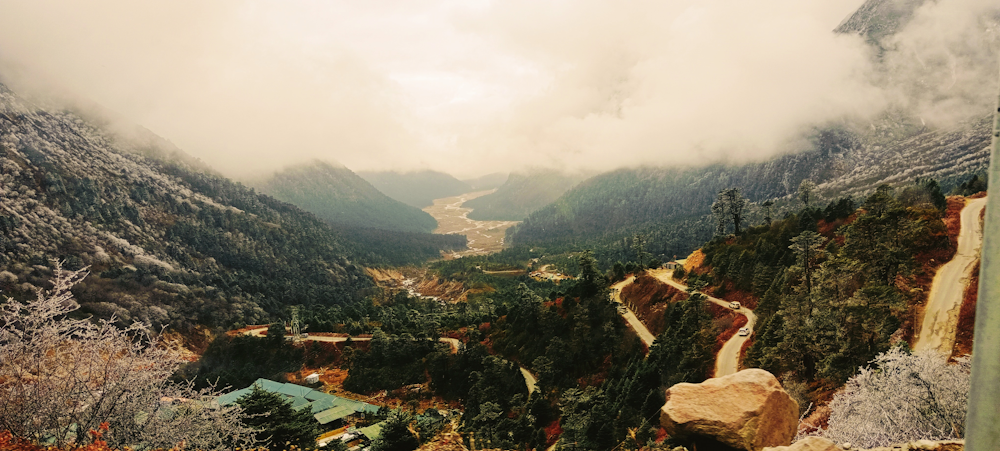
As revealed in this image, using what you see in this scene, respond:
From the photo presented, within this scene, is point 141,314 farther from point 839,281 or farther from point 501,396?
point 839,281

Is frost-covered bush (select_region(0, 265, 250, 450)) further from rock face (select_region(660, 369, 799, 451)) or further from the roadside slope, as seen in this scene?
the roadside slope

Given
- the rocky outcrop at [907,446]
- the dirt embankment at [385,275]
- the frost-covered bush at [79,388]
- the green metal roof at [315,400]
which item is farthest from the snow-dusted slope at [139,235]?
the rocky outcrop at [907,446]

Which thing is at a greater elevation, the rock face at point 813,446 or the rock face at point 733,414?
the rock face at point 813,446

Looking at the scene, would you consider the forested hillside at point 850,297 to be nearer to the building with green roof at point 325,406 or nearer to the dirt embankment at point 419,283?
the building with green roof at point 325,406

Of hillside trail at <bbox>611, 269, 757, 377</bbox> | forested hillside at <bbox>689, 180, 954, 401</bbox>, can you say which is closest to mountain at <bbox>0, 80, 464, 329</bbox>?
hillside trail at <bbox>611, 269, 757, 377</bbox>

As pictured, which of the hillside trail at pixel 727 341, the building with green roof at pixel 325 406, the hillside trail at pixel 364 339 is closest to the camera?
the hillside trail at pixel 727 341

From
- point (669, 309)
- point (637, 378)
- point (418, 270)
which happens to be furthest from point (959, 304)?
point (418, 270)
